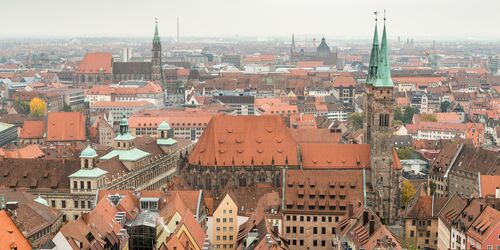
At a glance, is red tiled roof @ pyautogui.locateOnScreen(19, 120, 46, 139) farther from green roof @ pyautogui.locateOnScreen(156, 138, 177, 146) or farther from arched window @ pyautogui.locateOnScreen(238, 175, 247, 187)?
arched window @ pyautogui.locateOnScreen(238, 175, 247, 187)

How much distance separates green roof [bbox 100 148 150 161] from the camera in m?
120

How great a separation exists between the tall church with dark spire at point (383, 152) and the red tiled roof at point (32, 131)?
79.9m

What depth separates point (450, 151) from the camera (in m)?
128

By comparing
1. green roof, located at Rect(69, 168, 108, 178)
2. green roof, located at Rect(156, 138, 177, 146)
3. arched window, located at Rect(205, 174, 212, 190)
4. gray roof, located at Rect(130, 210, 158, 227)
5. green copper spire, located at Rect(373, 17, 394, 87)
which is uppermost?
green copper spire, located at Rect(373, 17, 394, 87)

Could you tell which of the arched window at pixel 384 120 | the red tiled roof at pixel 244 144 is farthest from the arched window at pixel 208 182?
the arched window at pixel 384 120

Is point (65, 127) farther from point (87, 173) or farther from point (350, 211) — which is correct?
point (350, 211)

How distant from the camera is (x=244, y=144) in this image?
11394 cm

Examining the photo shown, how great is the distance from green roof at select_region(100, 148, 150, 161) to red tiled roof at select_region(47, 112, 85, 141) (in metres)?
36.2

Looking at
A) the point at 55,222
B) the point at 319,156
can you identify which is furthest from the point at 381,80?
the point at 55,222

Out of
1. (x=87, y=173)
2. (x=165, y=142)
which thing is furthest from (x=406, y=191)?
(x=87, y=173)

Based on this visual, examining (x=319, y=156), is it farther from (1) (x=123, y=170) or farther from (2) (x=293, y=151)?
(1) (x=123, y=170)

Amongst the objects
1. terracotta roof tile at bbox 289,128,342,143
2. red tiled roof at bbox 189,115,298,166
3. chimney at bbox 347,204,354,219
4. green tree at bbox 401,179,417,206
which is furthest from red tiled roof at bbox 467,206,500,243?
terracotta roof tile at bbox 289,128,342,143

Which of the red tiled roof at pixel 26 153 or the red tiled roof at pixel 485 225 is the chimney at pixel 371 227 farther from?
the red tiled roof at pixel 26 153

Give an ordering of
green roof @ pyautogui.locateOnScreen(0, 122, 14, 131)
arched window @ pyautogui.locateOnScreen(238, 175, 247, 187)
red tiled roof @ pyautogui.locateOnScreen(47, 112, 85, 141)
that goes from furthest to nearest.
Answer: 1. green roof @ pyautogui.locateOnScreen(0, 122, 14, 131)
2. red tiled roof @ pyautogui.locateOnScreen(47, 112, 85, 141)
3. arched window @ pyautogui.locateOnScreen(238, 175, 247, 187)
